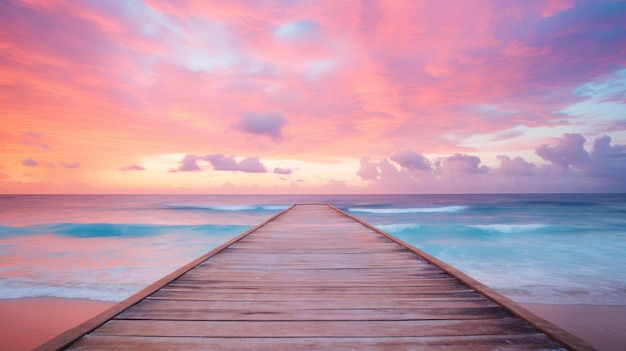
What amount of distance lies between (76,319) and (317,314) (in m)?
6.46

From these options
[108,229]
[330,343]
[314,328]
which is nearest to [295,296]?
[314,328]

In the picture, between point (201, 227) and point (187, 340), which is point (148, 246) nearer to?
point (201, 227)

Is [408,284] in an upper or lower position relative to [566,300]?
upper

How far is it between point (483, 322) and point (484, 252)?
13.0 metres

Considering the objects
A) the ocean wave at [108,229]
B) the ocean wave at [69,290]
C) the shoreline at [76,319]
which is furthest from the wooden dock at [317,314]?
the ocean wave at [108,229]

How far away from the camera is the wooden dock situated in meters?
1.68

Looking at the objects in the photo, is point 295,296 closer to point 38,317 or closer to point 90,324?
point 90,324

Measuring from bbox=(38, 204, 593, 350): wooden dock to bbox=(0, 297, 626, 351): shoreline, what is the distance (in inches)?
173

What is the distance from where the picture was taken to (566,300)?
707 centimetres

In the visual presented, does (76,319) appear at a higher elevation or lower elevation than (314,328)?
lower

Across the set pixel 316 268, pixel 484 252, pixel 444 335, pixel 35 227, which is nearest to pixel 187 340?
pixel 444 335

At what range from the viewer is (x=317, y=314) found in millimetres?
2059

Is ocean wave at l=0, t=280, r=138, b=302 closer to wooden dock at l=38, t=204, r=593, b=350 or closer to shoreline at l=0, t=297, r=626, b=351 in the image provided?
shoreline at l=0, t=297, r=626, b=351

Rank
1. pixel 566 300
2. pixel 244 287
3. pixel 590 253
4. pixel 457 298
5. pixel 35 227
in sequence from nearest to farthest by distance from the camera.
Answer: pixel 457 298, pixel 244 287, pixel 566 300, pixel 590 253, pixel 35 227
